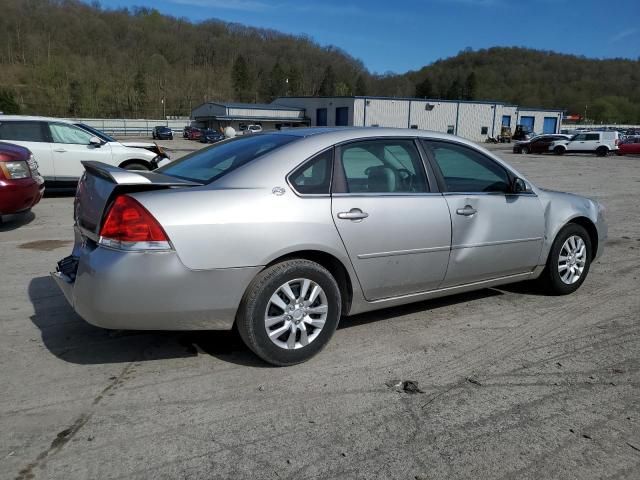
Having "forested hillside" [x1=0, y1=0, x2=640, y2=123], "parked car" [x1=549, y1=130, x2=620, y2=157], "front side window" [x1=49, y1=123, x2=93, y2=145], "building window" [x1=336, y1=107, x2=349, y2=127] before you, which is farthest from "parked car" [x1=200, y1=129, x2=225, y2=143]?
"front side window" [x1=49, y1=123, x2=93, y2=145]

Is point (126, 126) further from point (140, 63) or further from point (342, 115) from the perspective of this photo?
point (140, 63)

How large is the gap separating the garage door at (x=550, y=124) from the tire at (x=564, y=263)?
80.4 metres

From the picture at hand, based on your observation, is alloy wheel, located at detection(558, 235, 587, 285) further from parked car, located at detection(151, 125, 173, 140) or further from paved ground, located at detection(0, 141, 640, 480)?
parked car, located at detection(151, 125, 173, 140)

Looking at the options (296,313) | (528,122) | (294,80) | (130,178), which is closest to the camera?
(130,178)

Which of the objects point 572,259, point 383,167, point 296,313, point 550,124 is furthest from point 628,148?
point 550,124

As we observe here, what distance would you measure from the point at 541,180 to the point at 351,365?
16.3m

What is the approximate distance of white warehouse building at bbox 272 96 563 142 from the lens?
6066 cm

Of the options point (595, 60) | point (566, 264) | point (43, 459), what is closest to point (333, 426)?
point (43, 459)

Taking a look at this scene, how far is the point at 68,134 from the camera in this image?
10.6 metres

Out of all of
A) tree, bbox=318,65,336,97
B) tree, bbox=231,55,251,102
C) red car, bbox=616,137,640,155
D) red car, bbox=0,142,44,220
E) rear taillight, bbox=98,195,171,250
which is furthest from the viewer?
tree, bbox=318,65,336,97

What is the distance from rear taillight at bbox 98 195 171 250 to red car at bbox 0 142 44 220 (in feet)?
15.7

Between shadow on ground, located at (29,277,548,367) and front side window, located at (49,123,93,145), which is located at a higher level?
front side window, located at (49,123,93,145)

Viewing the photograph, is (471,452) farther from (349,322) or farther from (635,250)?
(635,250)

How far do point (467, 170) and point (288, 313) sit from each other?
209 cm
